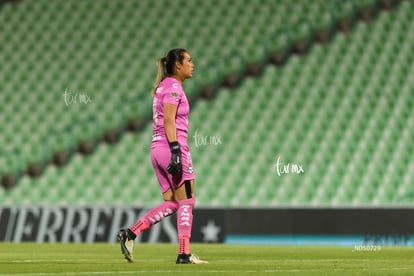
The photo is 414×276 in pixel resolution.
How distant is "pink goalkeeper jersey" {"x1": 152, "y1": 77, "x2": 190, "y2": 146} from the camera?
8109mm

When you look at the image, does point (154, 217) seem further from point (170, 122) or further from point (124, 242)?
point (170, 122)

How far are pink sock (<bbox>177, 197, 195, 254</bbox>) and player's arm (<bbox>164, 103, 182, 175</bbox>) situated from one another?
13.1 inches

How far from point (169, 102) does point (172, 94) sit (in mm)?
73

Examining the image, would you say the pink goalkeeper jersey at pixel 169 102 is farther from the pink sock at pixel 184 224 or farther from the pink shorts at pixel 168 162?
the pink sock at pixel 184 224

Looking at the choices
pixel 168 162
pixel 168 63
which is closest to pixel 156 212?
pixel 168 162

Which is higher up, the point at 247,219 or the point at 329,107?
the point at 329,107

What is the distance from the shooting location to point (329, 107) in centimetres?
1839

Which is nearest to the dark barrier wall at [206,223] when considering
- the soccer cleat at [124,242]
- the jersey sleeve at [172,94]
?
the soccer cleat at [124,242]

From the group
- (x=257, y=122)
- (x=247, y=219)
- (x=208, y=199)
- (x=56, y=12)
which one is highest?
(x=56, y=12)

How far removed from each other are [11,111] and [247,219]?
675 cm

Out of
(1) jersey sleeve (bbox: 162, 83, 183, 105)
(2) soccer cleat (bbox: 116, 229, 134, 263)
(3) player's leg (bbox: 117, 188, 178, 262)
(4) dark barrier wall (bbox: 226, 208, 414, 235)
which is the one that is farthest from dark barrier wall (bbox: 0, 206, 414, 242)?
(1) jersey sleeve (bbox: 162, 83, 183, 105)

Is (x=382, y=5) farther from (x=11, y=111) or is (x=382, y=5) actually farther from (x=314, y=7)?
(x=11, y=111)

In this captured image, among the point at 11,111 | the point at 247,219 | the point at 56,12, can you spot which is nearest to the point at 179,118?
the point at 247,219

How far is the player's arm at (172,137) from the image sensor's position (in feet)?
26.1
